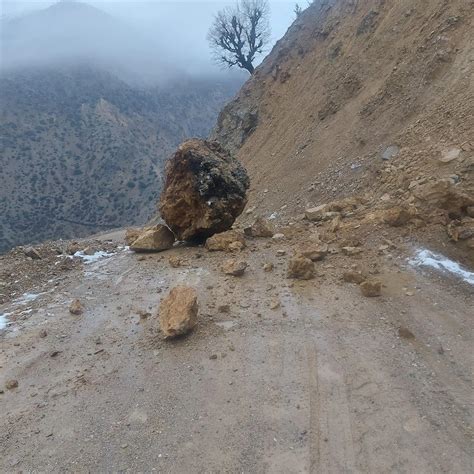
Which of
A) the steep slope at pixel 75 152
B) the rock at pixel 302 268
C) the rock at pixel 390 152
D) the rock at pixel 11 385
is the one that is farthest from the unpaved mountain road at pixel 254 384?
the steep slope at pixel 75 152

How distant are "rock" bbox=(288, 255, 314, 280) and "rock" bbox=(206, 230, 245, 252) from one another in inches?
66.2

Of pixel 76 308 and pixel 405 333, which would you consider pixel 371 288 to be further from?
pixel 76 308

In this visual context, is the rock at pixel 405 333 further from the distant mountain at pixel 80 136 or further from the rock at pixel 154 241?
the distant mountain at pixel 80 136

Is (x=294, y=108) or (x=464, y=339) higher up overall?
(x=294, y=108)

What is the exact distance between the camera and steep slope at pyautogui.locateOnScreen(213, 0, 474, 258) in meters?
9.24

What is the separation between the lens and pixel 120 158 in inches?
2311

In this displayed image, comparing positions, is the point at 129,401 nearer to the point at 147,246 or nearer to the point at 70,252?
the point at 147,246

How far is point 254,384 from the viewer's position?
4566mm

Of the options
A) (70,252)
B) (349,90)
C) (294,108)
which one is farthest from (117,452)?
(294,108)

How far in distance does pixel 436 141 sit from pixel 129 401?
24.3 ft

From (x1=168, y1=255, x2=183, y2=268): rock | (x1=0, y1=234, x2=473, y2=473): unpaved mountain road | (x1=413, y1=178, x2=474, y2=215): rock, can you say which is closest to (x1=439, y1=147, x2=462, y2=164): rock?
(x1=413, y1=178, x2=474, y2=215): rock

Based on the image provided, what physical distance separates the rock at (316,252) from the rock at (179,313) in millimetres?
2079

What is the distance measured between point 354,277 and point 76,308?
144 inches

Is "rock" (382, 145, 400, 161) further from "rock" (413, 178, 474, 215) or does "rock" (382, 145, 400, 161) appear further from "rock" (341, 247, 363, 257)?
"rock" (341, 247, 363, 257)
